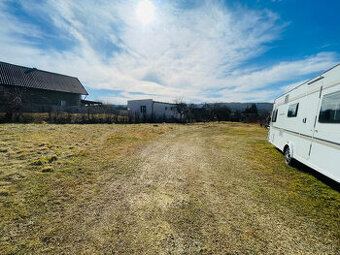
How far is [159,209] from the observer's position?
9.05 feet

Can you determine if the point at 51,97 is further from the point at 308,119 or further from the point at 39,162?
the point at 308,119

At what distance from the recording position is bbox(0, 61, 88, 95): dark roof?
65.9 ft

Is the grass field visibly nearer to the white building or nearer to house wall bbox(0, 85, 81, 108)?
the white building

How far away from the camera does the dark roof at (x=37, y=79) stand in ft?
65.9

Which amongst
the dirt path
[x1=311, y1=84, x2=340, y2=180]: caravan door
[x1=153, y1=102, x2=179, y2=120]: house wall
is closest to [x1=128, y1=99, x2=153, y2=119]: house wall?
[x1=153, y1=102, x2=179, y2=120]: house wall

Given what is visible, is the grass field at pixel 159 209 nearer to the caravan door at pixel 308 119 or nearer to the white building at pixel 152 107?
the caravan door at pixel 308 119

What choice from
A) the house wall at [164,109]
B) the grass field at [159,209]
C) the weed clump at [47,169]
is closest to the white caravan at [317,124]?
the grass field at [159,209]

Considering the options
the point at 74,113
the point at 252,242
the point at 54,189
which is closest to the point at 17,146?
the point at 54,189

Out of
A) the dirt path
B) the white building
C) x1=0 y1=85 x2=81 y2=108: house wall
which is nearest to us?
the dirt path

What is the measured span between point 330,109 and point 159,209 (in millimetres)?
4633

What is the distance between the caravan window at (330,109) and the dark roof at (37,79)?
30.4 m

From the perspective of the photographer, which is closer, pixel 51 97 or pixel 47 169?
pixel 47 169

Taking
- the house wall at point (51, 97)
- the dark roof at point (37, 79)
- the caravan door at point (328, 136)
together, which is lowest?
the caravan door at point (328, 136)

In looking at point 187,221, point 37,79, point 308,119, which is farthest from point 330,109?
point 37,79
